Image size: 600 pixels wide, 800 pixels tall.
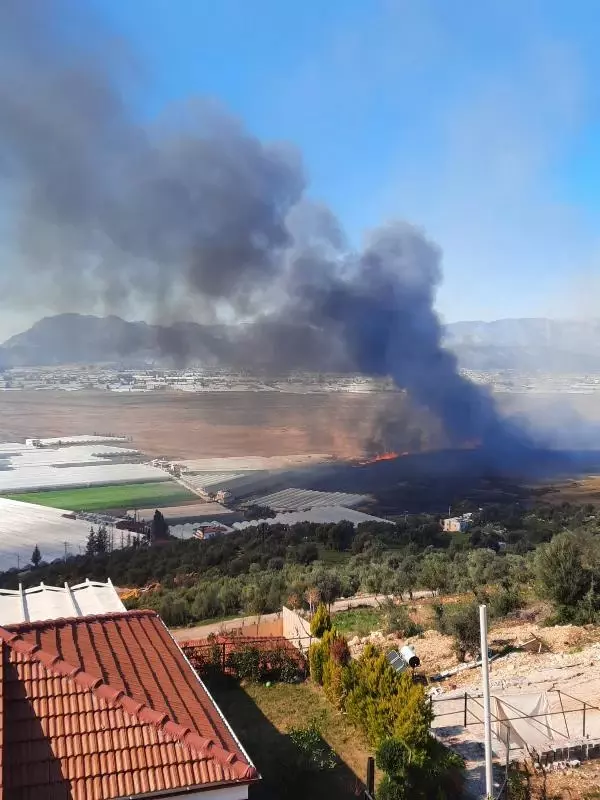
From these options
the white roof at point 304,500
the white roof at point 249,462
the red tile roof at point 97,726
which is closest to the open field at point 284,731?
the red tile roof at point 97,726

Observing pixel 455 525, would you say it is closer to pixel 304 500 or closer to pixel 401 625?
pixel 304 500

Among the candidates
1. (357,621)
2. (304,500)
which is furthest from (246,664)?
(304,500)

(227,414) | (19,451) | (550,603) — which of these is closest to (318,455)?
(227,414)

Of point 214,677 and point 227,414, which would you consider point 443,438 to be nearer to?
point 227,414

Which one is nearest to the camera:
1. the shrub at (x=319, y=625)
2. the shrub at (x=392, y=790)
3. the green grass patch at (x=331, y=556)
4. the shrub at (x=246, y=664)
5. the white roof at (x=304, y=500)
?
the shrub at (x=392, y=790)

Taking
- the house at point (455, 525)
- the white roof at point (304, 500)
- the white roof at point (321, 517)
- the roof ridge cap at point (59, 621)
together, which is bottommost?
the house at point (455, 525)

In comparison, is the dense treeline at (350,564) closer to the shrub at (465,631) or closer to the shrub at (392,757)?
the shrub at (465,631)

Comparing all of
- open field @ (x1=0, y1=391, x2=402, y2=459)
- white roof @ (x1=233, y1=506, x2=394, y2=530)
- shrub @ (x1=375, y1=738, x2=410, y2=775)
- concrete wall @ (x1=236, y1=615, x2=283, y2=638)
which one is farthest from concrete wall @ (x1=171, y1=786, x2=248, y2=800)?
open field @ (x1=0, y1=391, x2=402, y2=459)
